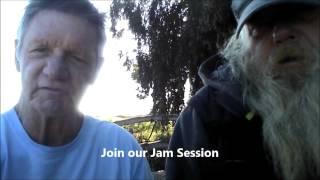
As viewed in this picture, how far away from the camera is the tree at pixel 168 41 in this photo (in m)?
2.48

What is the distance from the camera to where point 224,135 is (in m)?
0.92

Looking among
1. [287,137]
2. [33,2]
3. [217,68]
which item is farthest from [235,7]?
[33,2]

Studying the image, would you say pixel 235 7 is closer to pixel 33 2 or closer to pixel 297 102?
pixel 297 102

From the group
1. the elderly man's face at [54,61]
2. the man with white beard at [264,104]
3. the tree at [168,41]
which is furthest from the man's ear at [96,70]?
the tree at [168,41]

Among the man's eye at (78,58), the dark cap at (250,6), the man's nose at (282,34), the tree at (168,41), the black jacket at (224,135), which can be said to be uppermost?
the tree at (168,41)

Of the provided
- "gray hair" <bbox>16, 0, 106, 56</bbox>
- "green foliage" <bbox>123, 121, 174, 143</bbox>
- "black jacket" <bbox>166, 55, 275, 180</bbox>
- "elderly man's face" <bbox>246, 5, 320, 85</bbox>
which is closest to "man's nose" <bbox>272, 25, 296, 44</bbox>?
"elderly man's face" <bbox>246, 5, 320, 85</bbox>

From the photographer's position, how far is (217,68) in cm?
104

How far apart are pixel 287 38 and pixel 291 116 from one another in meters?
0.15

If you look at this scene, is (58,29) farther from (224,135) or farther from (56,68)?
(224,135)

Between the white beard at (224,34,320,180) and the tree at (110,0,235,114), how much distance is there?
1428 millimetres

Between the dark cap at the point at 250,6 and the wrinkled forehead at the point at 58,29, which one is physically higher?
the dark cap at the point at 250,6

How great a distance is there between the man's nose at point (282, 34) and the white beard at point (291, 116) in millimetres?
35

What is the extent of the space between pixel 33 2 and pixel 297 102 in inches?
20.3

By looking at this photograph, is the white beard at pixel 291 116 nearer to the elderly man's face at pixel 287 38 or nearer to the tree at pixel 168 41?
the elderly man's face at pixel 287 38
